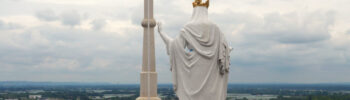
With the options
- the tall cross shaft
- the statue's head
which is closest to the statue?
the statue's head

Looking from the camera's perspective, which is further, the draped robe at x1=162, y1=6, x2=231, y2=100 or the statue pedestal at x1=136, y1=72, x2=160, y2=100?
the statue pedestal at x1=136, y1=72, x2=160, y2=100

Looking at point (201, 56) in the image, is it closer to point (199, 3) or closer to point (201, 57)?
point (201, 57)

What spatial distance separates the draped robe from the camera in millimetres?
8469

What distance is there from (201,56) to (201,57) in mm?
23

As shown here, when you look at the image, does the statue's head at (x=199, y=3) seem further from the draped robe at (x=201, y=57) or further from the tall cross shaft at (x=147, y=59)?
the tall cross shaft at (x=147, y=59)

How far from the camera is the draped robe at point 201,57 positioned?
27.8 feet

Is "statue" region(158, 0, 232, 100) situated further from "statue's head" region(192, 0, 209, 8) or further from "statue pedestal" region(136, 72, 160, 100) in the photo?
"statue pedestal" region(136, 72, 160, 100)

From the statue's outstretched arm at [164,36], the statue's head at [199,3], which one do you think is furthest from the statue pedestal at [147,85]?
the statue's head at [199,3]

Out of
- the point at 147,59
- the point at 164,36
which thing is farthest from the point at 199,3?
the point at 147,59

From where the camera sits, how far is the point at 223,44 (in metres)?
8.54

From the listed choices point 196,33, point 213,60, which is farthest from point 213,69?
point 196,33

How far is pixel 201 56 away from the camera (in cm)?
850

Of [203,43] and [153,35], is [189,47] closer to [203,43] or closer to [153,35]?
[203,43]

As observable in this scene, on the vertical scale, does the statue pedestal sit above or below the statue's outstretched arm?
below
